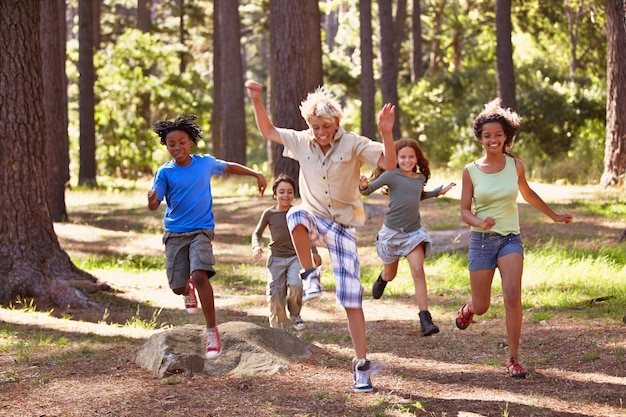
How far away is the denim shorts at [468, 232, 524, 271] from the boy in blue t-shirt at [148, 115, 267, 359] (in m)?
1.81

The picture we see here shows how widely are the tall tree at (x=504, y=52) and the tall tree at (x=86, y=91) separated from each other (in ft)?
35.4

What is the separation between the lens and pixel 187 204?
7.49 m

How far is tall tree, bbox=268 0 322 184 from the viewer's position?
18.0m

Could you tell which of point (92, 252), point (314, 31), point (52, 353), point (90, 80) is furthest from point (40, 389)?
point (90, 80)

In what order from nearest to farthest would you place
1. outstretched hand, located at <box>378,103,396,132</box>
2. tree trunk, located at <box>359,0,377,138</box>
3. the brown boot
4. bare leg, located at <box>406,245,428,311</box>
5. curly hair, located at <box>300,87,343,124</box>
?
outstretched hand, located at <box>378,103,396,132</box> → curly hair, located at <box>300,87,343,124</box> → the brown boot → bare leg, located at <box>406,245,428,311</box> → tree trunk, located at <box>359,0,377,138</box>

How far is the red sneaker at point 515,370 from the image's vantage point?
22.5ft

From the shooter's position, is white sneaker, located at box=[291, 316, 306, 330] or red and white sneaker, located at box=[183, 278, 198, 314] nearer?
red and white sneaker, located at box=[183, 278, 198, 314]

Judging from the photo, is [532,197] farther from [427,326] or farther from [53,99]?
[53,99]

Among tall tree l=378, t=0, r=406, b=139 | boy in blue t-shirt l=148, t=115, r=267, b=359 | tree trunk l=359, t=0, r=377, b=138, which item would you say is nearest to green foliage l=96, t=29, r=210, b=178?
tree trunk l=359, t=0, r=377, b=138

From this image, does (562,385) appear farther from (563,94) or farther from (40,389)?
(563,94)

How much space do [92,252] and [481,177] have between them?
30.5 feet

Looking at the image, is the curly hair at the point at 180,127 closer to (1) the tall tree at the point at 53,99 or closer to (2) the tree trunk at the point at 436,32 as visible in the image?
(1) the tall tree at the point at 53,99

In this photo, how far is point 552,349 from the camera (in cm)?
799

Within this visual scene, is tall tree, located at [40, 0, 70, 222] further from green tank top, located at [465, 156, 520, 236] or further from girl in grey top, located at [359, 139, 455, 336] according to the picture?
green tank top, located at [465, 156, 520, 236]
